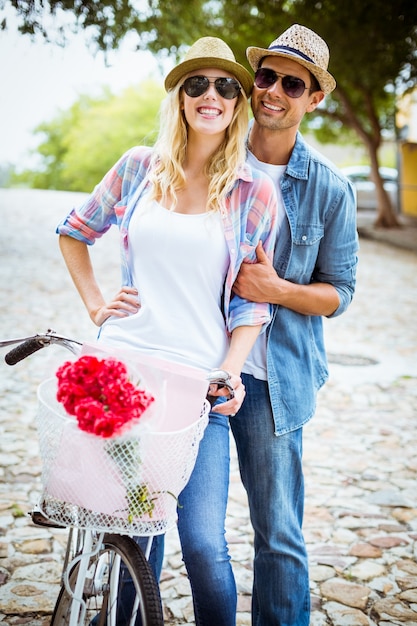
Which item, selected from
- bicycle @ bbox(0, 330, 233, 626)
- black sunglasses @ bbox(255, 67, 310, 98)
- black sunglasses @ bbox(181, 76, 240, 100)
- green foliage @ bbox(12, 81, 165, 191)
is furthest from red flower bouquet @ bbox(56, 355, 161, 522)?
green foliage @ bbox(12, 81, 165, 191)

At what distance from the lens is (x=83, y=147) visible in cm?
6162

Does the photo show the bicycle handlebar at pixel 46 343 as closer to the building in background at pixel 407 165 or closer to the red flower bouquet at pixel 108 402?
Answer: the red flower bouquet at pixel 108 402

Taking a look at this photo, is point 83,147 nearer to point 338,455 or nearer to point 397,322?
point 397,322

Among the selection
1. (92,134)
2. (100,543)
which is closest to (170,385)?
(100,543)

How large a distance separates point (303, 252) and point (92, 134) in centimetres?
6035

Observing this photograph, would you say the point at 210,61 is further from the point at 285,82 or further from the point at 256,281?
the point at 256,281

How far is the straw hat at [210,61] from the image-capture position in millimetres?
2871

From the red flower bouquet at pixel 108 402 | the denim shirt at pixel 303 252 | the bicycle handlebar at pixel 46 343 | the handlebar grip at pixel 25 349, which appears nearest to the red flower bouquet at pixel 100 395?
the red flower bouquet at pixel 108 402

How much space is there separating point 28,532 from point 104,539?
7.80ft

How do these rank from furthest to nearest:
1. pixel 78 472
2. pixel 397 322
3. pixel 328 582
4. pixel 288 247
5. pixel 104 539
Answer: pixel 397 322 < pixel 328 582 < pixel 288 247 < pixel 104 539 < pixel 78 472

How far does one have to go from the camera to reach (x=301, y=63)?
3104 millimetres

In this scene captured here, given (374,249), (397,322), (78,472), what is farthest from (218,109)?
(374,249)

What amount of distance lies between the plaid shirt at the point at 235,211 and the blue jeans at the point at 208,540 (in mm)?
541

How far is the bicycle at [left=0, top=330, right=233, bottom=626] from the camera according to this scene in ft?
7.30
